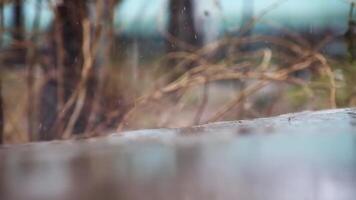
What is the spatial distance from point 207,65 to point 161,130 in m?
0.31

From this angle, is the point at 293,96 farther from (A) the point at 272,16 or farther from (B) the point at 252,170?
(B) the point at 252,170

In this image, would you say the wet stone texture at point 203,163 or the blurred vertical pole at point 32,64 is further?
the blurred vertical pole at point 32,64

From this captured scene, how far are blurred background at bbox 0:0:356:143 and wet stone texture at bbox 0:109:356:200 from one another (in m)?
0.11

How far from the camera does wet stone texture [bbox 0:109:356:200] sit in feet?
4.70

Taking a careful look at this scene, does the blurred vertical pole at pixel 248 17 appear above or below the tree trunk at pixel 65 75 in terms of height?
above

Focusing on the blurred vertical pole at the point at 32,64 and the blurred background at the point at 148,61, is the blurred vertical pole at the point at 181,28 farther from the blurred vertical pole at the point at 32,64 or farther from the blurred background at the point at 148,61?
the blurred vertical pole at the point at 32,64

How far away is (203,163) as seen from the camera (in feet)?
5.41

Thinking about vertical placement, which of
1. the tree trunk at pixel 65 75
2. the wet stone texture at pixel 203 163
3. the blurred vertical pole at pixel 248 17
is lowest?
the wet stone texture at pixel 203 163

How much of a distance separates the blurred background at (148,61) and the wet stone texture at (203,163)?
0.11m

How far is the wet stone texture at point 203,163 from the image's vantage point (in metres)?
1.43

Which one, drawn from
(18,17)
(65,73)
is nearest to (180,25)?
(65,73)

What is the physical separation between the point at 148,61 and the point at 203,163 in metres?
0.54

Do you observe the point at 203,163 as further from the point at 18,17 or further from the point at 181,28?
the point at 18,17

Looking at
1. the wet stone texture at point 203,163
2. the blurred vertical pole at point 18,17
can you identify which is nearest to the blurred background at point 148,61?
the blurred vertical pole at point 18,17
